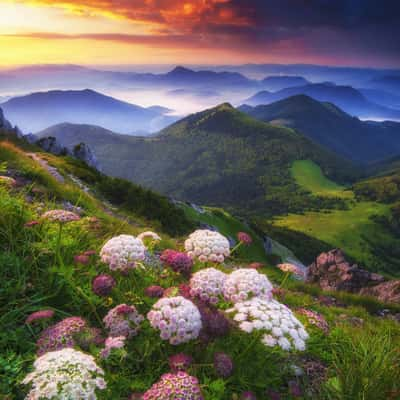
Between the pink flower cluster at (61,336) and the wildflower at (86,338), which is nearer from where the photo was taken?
the pink flower cluster at (61,336)

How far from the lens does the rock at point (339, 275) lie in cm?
2170

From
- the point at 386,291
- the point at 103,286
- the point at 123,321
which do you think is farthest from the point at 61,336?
the point at 386,291

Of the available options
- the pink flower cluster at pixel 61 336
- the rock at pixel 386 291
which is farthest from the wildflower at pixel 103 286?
the rock at pixel 386 291

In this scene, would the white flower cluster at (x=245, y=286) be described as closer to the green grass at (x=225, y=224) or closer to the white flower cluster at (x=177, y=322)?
the white flower cluster at (x=177, y=322)

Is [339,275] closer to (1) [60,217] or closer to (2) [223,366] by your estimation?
(2) [223,366]

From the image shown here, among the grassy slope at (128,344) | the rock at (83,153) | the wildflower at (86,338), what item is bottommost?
the rock at (83,153)

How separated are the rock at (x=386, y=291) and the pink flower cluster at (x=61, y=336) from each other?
1746 centimetres

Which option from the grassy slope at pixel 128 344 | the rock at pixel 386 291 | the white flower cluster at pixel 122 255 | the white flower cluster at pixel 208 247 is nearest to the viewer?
the grassy slope at pixel 128 344

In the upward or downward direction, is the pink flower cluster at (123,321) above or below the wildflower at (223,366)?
above

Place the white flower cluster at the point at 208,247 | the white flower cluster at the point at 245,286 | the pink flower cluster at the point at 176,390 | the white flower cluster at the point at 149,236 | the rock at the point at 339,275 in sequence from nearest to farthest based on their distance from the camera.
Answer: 1. the pink flower cluster at the point at 176,390
2. the white flower cluster at the point at 245,286
3. the white flower cluster at the point at 208,247
4. the white flower cluster at the point at 149,236
5. the rock at the point at 339,275

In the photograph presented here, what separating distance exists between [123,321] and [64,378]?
132 centimetres

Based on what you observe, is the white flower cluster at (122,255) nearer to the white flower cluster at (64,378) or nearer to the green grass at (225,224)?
the white flower cluster at (64,378)

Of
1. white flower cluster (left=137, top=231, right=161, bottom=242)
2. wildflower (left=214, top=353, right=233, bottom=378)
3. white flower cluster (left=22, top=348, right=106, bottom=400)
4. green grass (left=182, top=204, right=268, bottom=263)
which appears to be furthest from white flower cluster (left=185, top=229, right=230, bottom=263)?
green grass (left=182, top=204, right=268, bottom=263)

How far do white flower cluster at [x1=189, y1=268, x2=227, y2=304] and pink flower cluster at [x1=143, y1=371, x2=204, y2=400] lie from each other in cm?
135
